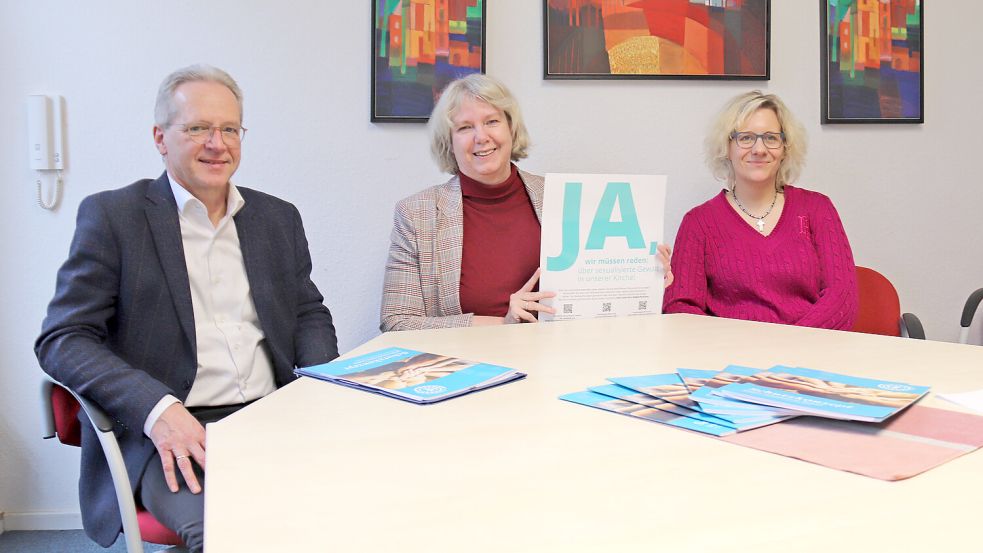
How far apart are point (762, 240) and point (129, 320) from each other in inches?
76.6

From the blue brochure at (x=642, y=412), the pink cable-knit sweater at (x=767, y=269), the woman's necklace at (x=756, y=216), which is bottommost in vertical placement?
the blue brochure at (x=642, y=412)

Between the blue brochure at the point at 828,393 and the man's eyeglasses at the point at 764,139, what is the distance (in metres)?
1.50

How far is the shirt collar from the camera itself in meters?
1.88

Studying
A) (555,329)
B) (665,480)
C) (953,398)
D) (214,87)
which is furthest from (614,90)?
(665,480)

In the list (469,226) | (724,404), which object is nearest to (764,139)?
(469,226)

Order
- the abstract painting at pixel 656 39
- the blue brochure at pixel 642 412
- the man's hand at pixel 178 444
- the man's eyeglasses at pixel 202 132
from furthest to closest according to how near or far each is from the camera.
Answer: the abstract painting at pixel 656 39
the man's eyeglasses at pixel 202 132
the man's hand at pixel 178 444
the blue brochure at pixel 642 412

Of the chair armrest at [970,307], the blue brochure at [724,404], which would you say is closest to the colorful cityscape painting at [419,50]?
the blue brochure at [724,404]

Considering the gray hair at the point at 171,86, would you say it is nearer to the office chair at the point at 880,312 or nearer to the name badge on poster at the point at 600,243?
the name badge on poster at the point at 600,243

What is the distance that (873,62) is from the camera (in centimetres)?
312

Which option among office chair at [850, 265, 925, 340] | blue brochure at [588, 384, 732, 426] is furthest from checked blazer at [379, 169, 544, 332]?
office chair at [850, 265, 925, 340]

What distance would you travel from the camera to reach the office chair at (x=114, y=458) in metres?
1.56

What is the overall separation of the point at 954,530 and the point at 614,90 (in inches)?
97.2

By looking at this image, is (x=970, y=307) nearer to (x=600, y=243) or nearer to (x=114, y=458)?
(x=600, y=243)

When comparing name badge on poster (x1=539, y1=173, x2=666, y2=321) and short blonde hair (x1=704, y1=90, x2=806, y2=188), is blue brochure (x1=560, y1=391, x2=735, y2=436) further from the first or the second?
short blonde hair (x1=704, y1=90, x2=806, y2=188)
